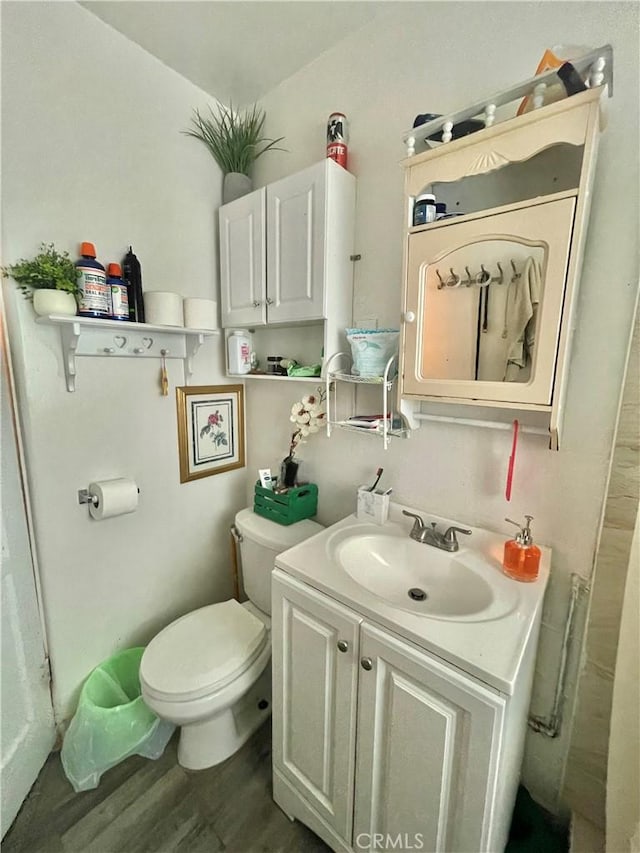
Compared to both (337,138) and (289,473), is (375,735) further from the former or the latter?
(337,138)

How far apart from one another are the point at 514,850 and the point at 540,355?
1.36 metres

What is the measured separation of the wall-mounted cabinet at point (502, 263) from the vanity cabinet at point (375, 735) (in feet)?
2.07

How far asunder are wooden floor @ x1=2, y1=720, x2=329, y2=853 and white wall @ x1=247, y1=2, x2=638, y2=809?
873mm

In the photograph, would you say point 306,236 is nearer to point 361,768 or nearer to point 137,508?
point 137,508

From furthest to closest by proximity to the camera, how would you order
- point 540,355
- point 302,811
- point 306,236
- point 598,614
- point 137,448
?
1. point 137,448
2. point 306,236
3. point 302,811
4. point 598,614
5. point 540,355

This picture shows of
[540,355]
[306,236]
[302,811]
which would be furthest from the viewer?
[306,236]

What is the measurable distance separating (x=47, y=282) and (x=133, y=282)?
0.88ft

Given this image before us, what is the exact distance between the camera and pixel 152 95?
1.29 m

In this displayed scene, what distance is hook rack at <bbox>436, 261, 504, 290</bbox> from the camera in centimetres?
92

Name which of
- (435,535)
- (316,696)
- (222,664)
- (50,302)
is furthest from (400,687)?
(50,302)

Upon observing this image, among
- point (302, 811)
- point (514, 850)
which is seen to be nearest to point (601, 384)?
point (514, 850)

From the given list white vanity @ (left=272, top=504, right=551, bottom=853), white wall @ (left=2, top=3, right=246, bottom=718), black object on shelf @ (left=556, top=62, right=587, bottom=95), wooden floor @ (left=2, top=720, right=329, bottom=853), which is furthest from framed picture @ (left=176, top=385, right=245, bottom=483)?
black object on shelf @ (left=556, top=62, right=587, bottom=95)

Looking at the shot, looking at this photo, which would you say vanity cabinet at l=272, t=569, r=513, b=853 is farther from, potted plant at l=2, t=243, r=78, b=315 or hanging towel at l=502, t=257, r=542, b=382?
potted plant at l=2, t=243, r=78, b=315

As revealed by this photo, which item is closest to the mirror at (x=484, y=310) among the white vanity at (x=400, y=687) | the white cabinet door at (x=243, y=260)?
the white vanity at (x=400, y=687)
